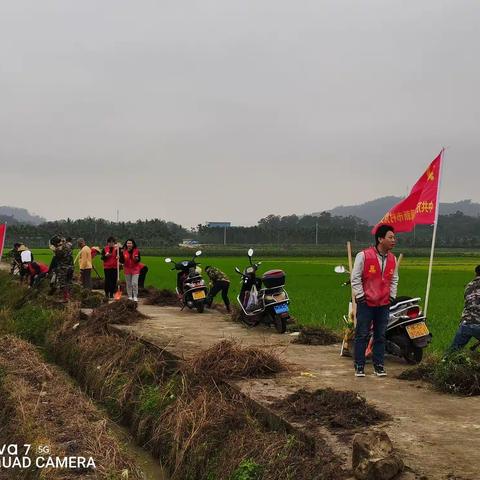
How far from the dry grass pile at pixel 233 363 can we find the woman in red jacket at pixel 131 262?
6.37 meters

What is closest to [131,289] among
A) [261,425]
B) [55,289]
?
[55,289]

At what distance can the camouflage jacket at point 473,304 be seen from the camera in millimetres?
6688

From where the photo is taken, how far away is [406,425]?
455 cm

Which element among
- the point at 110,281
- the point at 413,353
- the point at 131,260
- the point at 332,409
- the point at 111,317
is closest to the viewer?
the point at 332,409

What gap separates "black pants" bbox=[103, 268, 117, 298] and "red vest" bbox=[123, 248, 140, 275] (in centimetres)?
172

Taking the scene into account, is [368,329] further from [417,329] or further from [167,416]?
[167,416]

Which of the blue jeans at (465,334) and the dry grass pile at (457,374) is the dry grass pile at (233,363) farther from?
the blue jeans at (465,334)

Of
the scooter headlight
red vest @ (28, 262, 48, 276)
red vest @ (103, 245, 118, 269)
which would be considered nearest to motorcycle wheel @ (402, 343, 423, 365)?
the scooter headlight

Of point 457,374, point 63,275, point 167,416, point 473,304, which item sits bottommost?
point 167,416

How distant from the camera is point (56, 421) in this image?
5.84 metres

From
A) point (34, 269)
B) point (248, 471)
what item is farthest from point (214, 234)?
point (248, 471)

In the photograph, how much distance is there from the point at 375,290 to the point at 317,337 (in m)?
2.60

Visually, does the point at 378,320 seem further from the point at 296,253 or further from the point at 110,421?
the point at 296,253

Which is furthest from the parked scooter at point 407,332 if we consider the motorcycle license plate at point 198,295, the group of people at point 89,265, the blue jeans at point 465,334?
the group of people at point 89,265
